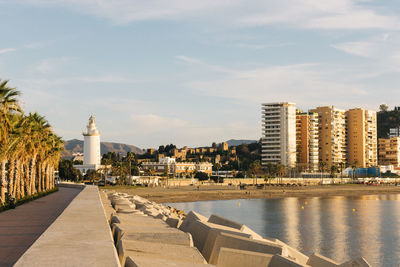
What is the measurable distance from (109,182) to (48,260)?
130 meters

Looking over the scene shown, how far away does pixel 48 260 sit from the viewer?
577 centimetres

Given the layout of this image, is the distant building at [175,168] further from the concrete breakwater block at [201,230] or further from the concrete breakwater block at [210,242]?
the concrete breakwater block at [210,242]

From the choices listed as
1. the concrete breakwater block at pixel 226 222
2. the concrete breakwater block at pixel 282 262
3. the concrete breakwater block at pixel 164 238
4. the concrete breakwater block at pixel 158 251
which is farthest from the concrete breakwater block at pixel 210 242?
the concrete breakwater block at pixel 226 222

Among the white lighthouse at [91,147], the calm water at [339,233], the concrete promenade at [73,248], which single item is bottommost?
the calm water at [339,233]

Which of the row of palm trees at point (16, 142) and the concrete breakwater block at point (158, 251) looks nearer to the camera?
the concrete breakwater block at point (158, 251)

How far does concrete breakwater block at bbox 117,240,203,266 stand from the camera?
25.2 feet

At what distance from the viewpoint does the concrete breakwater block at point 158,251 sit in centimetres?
769

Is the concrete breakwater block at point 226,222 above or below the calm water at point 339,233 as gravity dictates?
above

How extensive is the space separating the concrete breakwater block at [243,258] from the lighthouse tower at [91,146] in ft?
500

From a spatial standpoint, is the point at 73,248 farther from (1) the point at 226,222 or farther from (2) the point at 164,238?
(1) the point at 226,222

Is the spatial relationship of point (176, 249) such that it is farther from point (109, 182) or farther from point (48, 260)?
point (109, 182)

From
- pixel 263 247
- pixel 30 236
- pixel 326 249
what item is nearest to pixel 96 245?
pixel 263 247

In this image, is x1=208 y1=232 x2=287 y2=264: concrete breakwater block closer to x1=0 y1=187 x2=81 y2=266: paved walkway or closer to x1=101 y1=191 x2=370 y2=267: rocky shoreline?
x1=101 y1=191 x2=370 y2=267: rocky shoreline

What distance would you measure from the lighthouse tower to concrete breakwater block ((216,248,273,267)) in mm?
152354
